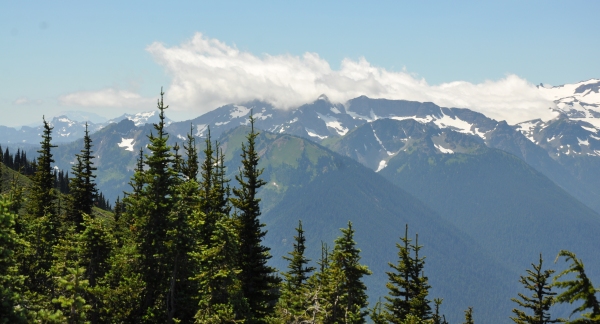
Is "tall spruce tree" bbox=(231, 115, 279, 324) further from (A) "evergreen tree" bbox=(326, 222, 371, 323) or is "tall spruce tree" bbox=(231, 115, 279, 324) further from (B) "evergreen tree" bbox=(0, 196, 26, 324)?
(B) "evergreen tree" bbox=(0, 196, 26, 324)

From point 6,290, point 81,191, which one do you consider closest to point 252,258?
point 6,290

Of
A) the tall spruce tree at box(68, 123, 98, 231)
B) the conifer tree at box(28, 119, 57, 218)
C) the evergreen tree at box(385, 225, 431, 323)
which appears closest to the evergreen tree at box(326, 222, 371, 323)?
the evergreen tree at box(385, 225, 431, 323)

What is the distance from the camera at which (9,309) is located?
20.5 m

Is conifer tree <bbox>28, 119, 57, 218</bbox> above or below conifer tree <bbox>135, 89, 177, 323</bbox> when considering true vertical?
above

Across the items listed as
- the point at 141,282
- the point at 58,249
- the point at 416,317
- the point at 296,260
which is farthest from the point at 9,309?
the point at 296,260

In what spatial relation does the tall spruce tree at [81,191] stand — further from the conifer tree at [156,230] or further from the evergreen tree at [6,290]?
the evergreen tree at [6,290]

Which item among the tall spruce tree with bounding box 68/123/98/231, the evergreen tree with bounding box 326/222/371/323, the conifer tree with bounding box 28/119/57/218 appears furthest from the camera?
the tall spruce tree with bounding box 68/123/98/231

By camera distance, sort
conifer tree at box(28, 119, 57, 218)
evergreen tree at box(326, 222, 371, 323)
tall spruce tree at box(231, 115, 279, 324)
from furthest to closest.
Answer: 1. conifer tree at box(28, 119, 57, 218)
2. tall spruce tree at box(231, 115, 279, 324)
3. evergreen tree at box(326, 222, 371, 323)

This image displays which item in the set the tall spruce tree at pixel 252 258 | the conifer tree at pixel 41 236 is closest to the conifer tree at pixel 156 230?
the conifer tree at pixel 41 236

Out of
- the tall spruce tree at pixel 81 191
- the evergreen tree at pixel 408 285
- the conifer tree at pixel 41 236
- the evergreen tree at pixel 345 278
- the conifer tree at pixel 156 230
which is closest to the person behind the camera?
the evergreen tree at pixel 345 278

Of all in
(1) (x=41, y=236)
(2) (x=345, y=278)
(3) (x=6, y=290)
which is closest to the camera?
(3) (x=6, y=290)

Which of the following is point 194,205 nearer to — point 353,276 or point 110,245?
point 110,245

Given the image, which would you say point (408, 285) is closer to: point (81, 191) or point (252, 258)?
point (252, 258)

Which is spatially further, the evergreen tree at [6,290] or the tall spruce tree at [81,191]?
the tall spruce tree at [81,191]
